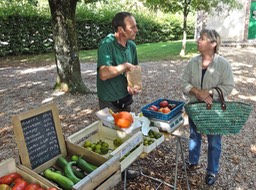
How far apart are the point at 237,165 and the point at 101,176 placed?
272 cm

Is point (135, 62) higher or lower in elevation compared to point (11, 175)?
higher

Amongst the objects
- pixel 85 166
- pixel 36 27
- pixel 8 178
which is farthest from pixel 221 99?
pixel 36 27

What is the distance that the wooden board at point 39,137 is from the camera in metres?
1.86

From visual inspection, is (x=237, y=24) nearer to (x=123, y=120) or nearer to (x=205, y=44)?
(x=205, y=44)

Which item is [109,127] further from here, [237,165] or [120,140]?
[237,165]

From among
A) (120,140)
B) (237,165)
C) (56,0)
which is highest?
(56,0)

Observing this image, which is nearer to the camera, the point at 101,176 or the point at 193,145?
the point at 101,176

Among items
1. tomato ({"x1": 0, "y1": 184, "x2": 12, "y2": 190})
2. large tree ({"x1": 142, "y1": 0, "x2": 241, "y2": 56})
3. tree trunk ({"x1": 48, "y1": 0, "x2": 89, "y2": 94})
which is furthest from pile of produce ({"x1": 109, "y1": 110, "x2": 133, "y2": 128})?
large tree ({"x1": 142, "y1": 0, "x2": 241, "y2": 56})

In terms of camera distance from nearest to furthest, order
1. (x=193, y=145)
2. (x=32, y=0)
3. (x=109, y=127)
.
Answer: (x=109, y=127) < (x=193, y=145) < (x=32, y=0)

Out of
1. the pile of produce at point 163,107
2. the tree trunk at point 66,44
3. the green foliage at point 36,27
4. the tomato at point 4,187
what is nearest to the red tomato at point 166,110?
the pile of produce at point 163,107

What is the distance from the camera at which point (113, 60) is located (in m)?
2.77

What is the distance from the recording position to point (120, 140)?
2287 mm

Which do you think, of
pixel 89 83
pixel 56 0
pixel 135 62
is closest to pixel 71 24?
pixel 56 0

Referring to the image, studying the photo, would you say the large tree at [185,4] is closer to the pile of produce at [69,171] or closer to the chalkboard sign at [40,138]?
the chalkboard sign at [40,138]
